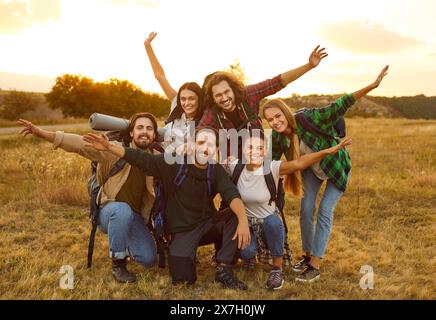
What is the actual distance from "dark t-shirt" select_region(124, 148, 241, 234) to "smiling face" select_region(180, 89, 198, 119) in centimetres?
77

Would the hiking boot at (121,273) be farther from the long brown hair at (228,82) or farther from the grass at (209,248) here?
the long brown hair at (228,82)

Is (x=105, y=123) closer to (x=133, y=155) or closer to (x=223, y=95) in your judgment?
(x=133, y=155)

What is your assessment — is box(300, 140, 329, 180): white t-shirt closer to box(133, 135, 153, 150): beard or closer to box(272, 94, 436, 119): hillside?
box(133, 135, 153, 150): beard

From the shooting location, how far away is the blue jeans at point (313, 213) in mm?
4527

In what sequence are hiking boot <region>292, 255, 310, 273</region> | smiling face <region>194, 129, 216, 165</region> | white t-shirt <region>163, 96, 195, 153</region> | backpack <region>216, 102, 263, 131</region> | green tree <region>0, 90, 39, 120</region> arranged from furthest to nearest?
green tree <region>0, 90, 39, 120</region> → hiking boot <region>292, 255, 310, 273</region> → backpack <region>216, 102, 263, 131</region> → white t-shirt <region>163, 96, 195, 153</region> → smiling face <region>194, 129, 216, 165</region>

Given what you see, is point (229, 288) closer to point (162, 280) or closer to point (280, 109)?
point (162, 280)

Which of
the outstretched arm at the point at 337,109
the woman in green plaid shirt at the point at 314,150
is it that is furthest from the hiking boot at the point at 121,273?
the outstretched arm at the point at 337,109

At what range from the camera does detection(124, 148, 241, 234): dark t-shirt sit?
13.7 ft

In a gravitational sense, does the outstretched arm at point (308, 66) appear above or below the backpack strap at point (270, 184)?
above

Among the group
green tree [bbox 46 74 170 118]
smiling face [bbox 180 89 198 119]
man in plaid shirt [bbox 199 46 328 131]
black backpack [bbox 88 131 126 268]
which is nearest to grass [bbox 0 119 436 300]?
black backpack [bbox 88 131 126 268]

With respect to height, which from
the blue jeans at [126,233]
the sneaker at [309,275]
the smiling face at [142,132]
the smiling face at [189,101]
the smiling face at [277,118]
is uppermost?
the smiling face at [189,101]

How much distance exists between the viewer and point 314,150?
449 cm

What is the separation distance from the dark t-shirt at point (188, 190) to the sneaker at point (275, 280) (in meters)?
0.85

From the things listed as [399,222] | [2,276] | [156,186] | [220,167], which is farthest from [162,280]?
[399,222]
